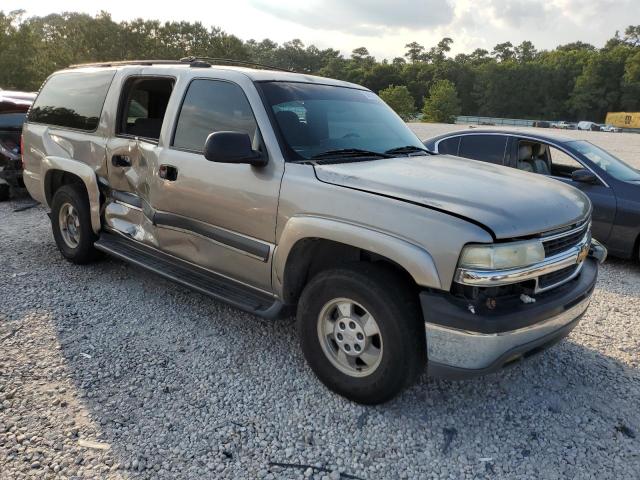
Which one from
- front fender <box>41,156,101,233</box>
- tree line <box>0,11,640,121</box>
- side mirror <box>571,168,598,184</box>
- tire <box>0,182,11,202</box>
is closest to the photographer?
front fender <box>41,156,101,233</box>

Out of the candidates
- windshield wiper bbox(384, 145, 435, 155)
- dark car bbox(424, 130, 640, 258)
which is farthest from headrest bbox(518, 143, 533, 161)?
windshield wiper bbox(384, 145, 435, 155)

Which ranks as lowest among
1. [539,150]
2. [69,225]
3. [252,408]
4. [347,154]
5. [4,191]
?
[4,191]

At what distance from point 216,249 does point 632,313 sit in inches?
147

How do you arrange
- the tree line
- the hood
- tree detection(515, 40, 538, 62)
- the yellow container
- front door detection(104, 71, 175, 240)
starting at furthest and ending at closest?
tree detection(515, 40, 538, 62), the yellow container, the tree line, front door detection(104, 71, 175, 240), the hood

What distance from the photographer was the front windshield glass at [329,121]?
11.1 ft

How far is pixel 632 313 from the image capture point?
15.0ft

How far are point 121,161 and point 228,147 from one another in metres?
1.72

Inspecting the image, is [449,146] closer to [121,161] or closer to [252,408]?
[121,161]

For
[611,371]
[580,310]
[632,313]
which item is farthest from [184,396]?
[632,313]

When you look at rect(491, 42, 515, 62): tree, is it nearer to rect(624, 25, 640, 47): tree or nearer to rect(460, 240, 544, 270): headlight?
rect(624, 25, 640, 47): tree

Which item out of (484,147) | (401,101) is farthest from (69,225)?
(401,101)

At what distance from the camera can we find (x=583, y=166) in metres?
6.18

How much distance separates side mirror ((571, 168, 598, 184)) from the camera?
6.01 m

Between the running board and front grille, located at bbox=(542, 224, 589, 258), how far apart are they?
5.29ft
